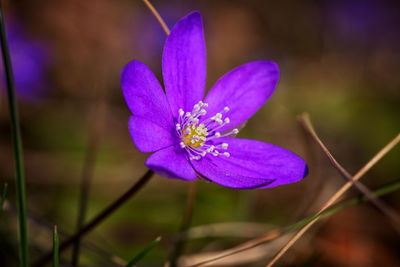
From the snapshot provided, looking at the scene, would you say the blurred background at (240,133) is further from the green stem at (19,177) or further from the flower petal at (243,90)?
the flower petal at (243,90)

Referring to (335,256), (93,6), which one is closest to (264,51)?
(93,6)

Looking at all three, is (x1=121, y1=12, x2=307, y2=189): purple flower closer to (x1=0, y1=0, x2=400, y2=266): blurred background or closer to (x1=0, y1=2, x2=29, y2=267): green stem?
(x1=0, y1=2, x2=29, y2=267): green stem

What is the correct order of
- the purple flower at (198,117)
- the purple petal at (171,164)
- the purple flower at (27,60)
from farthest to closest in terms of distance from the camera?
the purple flower at (27,60)
the purple flower at (198,117)
the purple petal at (171,164)

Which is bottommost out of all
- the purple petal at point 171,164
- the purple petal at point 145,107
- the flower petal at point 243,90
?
the purple petal at point 171,164

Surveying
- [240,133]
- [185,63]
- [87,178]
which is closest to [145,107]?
[185,63]

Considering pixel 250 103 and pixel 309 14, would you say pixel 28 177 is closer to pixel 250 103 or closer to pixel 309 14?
pixel 250 103

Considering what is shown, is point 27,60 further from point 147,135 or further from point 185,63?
point 147,135

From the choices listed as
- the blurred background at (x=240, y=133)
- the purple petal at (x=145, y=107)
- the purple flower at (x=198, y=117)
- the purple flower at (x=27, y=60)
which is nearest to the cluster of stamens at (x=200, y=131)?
the purple flower at (x=198, y=117)

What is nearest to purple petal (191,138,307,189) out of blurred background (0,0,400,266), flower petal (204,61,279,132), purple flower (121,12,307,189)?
purple flower (121,12,307,189)
